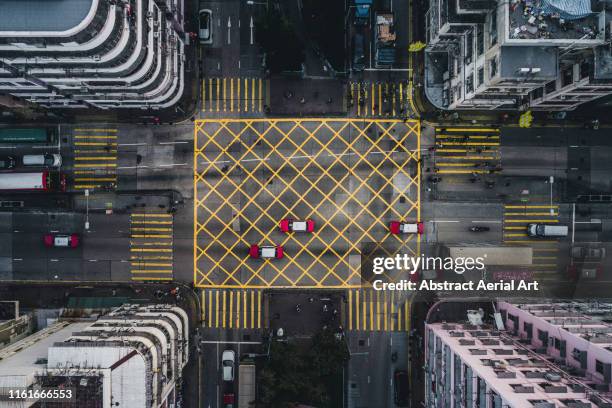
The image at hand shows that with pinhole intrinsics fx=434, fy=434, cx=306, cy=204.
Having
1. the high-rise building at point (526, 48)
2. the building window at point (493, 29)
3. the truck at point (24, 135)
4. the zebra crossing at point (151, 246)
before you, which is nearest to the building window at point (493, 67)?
the high-rise building at point (526, 48)

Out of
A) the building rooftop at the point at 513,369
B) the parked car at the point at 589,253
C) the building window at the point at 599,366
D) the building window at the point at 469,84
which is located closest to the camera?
the building rooftop at the point at 513,369

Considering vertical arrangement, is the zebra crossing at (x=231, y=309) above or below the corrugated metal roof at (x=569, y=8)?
below

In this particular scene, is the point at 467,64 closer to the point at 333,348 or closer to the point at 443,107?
the point at 443,107

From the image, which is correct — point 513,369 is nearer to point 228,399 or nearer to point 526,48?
point 526,48

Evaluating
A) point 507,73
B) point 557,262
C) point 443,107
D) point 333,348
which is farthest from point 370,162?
point 557,262

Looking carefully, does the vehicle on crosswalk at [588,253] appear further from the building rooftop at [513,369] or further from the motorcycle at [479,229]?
the building rooftop at [513,369]

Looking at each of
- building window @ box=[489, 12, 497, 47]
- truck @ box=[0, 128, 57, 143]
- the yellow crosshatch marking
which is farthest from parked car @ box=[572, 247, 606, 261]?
truck @ box=[0, 128, 57, 143]

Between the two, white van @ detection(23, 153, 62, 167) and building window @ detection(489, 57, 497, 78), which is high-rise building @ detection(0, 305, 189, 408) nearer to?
white van @ detection(23, 153, 62, 167)
